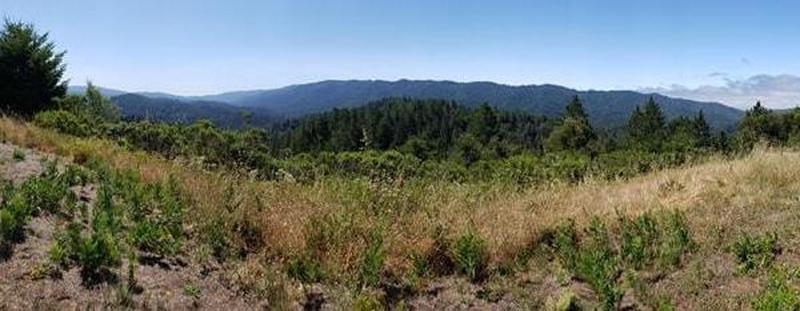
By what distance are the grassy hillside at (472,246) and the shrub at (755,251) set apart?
1cm

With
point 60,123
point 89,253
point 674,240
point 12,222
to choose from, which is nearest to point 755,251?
point 674,240

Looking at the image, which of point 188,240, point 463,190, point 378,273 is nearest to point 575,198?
point 463,190

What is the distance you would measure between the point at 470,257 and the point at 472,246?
0.13 meters

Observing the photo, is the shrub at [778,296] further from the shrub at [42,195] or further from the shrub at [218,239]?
the shrub at [42,195]

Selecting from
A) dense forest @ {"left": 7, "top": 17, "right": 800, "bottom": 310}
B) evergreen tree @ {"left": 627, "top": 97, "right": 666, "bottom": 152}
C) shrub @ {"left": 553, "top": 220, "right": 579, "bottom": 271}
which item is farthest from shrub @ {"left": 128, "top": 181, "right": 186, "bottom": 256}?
evergreen tree @ {"left": 627, "top": 97, "right": 666, "bottom": 152}

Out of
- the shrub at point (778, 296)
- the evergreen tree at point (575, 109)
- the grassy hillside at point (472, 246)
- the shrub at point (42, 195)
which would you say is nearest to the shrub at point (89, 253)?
the grassy hillside at point (472, 246)

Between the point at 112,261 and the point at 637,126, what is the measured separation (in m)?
94.9

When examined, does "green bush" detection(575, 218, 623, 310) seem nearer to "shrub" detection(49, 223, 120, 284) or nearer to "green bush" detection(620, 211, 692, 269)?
"green bush" detection(620, 211, 692, 269)

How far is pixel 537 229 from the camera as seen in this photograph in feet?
23.2

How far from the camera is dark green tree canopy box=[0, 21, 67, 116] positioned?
29625 millimetres

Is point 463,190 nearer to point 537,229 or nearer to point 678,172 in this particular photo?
point 537,229

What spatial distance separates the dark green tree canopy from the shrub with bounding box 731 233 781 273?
96.1ft

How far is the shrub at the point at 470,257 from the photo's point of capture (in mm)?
6273

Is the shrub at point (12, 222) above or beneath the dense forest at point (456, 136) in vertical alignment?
above
